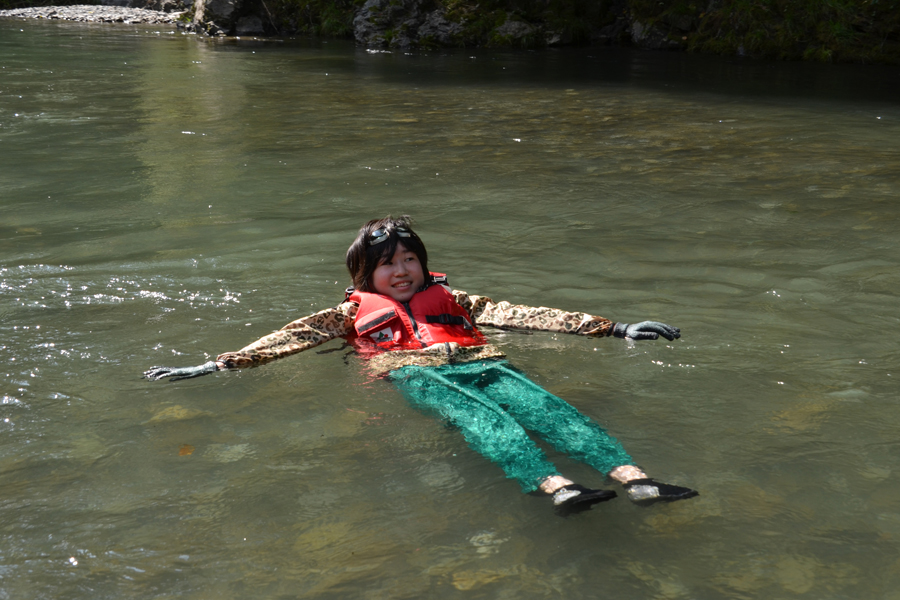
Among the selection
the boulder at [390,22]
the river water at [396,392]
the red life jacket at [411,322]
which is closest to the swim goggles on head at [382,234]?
the red life jacket at [411,322]

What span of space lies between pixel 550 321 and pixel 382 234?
1123mm

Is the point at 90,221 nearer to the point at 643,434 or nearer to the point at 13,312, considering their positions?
the point at 13,312

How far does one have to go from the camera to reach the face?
511 cm

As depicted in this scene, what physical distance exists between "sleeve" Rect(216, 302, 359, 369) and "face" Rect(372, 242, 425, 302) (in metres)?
0.22

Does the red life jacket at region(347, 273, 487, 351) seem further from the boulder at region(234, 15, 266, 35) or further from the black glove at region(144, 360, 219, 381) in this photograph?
the boulder at region(234, 15, 266, 35)

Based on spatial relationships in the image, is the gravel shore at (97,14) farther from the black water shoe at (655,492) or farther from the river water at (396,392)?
the black water shoe at (655,492)

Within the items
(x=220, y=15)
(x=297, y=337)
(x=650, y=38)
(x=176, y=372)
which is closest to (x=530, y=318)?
(x=297, y=337)

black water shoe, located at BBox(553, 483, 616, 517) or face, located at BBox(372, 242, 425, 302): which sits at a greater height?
face, located at BBox(372, 242, 425, 302)

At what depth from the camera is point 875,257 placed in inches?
270

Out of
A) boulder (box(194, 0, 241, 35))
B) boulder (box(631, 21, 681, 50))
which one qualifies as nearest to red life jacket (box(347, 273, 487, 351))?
boulder (box(631, 21, 681, 50))

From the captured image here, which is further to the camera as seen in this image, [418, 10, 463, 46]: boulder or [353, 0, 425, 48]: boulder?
[353, 0, 425, 48]: boulder

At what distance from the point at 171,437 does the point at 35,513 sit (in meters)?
0.78

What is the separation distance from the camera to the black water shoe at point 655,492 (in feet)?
11.6

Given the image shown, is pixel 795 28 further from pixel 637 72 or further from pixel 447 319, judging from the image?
pixel 447 319
